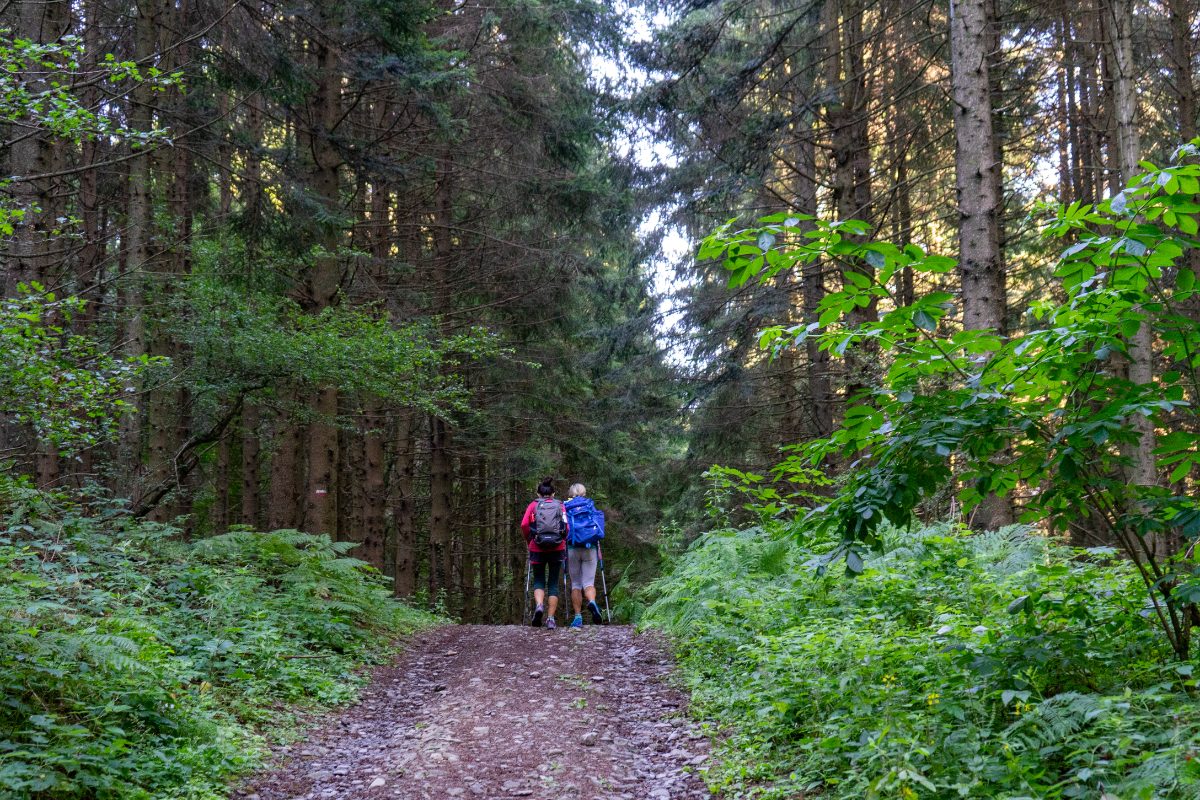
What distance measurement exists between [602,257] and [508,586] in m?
14.6

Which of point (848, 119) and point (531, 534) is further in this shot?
point (848, 119)

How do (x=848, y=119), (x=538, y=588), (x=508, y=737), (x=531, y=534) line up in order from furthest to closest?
(x=848, y=119) → (x=538, y=588) → (x=531, y=534) → (x=508, y=737)

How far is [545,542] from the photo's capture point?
11219 mm

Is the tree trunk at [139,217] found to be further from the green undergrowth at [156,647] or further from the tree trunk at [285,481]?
the tree trunk at [285,481]

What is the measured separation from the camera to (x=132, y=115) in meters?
11.6

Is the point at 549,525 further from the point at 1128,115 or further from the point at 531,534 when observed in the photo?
the point at 1128,115

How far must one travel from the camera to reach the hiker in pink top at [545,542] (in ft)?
36.8

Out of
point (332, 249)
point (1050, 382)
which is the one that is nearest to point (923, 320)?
point (1050, 382)

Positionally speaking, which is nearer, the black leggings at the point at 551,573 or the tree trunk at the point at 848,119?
the black leggings at the point at 551,573

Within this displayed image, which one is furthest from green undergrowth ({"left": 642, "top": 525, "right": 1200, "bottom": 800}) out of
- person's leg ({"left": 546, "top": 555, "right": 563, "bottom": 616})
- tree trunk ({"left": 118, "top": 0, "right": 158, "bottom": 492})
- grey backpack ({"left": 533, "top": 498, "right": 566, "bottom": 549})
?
tree trunk ({"left": 118, "top": 0, "right": 158, "bottom": 492})

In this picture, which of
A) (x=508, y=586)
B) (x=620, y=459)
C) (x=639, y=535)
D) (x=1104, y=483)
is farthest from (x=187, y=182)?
(x=508, y=586)

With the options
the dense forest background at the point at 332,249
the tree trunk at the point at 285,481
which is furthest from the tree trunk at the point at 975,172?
the tree trunk at the point at 285,481

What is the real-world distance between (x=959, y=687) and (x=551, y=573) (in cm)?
809

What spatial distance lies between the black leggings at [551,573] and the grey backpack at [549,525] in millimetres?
327
